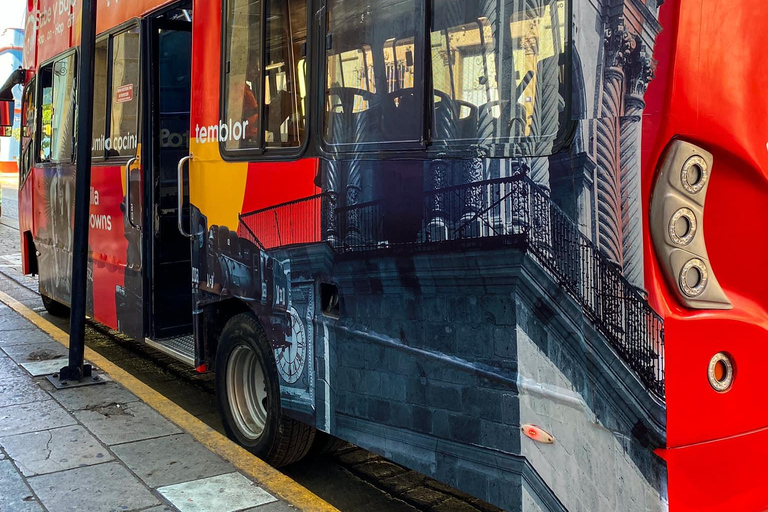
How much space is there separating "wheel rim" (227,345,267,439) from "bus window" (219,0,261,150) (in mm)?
1256

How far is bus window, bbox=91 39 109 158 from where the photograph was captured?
257 inches

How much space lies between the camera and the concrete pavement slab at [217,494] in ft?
12.1

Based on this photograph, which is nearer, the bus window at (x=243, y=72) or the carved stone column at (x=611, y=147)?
the carved stone column at (x=611, y=147)

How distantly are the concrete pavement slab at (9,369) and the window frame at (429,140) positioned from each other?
3.52 m

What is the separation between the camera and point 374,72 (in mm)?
3432

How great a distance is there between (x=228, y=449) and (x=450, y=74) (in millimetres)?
2524

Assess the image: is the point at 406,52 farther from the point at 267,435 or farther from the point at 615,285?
the point at 267,435

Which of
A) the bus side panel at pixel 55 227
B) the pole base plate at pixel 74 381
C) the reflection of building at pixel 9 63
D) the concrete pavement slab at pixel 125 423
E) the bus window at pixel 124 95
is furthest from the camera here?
the reflection of building at pixel 9 63

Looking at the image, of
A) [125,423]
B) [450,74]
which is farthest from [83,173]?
[450,74]

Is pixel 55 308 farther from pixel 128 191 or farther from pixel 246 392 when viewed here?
pixel 246 392

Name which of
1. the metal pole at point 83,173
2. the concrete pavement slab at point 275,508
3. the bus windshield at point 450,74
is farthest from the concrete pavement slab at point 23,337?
the bus windshield at point 450,74

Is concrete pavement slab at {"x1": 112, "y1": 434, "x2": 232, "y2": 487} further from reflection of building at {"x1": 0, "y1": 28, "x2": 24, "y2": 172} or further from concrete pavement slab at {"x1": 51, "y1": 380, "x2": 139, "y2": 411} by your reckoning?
reflection of building at {"x1": 0, "y1": 28, "x2": 24, "y2": 172}

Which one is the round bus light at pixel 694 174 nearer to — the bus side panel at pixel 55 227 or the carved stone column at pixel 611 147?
the carved stone column at pixel 611 147

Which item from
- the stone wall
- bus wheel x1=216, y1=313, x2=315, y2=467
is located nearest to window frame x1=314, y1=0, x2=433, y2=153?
the stone wall
